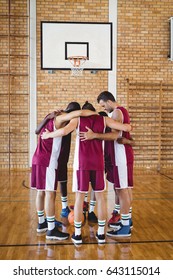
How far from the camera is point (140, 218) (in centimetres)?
538

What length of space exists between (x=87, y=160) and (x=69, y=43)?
280 inches

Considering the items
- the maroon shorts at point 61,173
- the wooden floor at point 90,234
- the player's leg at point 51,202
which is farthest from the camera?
the maroon shorts at point 61,173

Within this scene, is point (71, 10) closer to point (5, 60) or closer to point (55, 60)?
point (55, 60)

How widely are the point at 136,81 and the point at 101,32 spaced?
5.68 feet

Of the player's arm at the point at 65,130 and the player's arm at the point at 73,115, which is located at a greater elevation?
the player's arm at the point at 73,115

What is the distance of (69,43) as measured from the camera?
34.3ft

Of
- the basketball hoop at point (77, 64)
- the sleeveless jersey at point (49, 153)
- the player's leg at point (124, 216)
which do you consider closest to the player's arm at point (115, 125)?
the sleeveless jersey at point (49, 153)

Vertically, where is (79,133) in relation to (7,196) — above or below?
above

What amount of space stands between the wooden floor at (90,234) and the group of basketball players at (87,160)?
0.20 m

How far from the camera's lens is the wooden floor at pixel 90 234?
3809 mm

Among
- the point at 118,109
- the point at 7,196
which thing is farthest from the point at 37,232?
the point at 7,196

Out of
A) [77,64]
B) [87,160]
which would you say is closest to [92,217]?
[87,160]

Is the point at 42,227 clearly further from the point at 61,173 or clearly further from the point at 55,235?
the point at 61,173

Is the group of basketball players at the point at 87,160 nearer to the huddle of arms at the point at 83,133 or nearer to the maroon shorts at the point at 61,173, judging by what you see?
the huddle of arms at the point at 83,133
